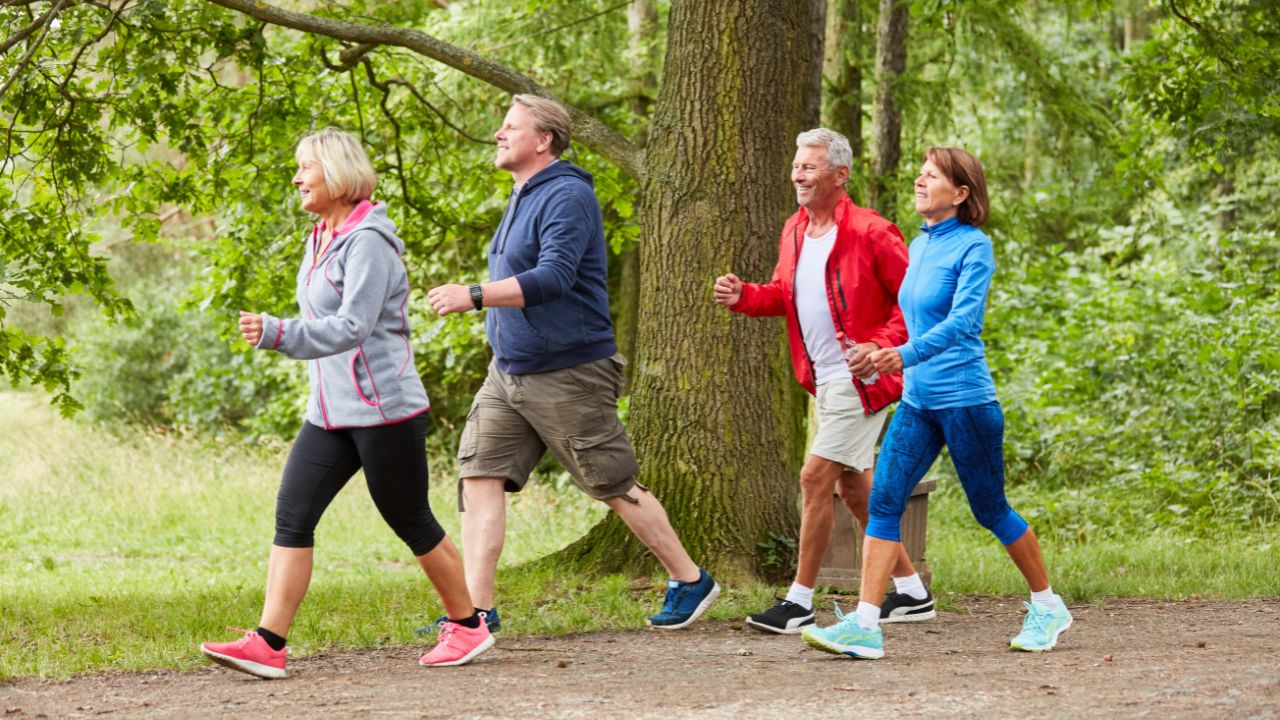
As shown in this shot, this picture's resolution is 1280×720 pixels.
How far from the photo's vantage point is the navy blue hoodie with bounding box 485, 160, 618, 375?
5.16 meters

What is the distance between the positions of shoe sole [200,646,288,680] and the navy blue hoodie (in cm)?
145

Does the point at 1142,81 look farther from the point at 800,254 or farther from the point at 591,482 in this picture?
the point at 591,482

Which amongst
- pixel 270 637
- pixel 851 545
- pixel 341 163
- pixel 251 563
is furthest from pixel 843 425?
pixel 251 563

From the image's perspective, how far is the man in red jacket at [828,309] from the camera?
5375mm

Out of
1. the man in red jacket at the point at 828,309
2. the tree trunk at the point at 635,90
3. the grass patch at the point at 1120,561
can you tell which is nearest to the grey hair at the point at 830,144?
the man in red jacket at the point at 828,309

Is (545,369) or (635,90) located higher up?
(635,90)

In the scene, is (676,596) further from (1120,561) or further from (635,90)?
(635,90)

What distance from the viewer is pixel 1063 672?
4578 mm

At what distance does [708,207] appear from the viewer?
21.8 ft

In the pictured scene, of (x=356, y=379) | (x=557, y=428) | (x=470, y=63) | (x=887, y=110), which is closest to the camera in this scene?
(x=356, y=379)

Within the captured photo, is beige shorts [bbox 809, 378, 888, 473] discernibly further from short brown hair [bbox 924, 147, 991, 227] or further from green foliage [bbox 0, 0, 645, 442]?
green foliage [bbox 0, 0, 645, 442]

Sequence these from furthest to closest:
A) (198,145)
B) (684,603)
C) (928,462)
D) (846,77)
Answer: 1. (846,77)
2. (198,145)
3. (684,603)
4. (928,462)

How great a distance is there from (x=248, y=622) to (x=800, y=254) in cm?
303

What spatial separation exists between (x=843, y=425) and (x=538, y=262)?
1.41 metres
